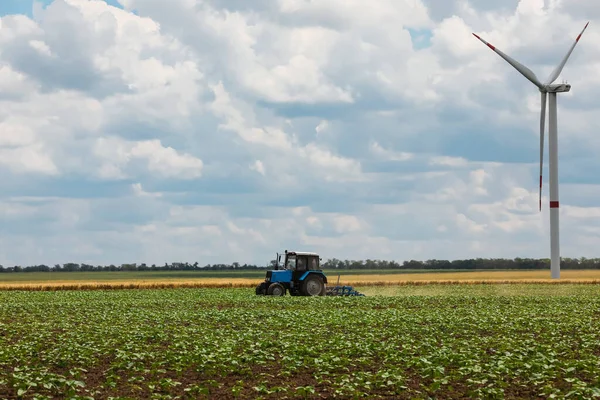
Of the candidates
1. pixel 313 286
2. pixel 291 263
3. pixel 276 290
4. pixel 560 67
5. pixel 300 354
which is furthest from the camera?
pixel 560 67

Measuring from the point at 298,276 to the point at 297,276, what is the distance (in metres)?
0.07

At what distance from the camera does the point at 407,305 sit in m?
43.8

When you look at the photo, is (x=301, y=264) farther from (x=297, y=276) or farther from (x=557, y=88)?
(x=557, y=88)

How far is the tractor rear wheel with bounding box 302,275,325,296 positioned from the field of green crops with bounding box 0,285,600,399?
1125 centimetres

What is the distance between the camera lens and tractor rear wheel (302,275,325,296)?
48.0 meters

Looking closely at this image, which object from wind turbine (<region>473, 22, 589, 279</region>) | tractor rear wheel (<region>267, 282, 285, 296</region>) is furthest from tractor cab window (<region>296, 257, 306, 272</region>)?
wind turbine (<region>473, 22, 589, 279</region>)

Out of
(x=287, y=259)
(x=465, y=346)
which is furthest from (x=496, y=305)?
(x=465, y=346)

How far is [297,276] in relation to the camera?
48.3 meters

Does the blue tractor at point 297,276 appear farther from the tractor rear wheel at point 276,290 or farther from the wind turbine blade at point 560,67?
the wind turbine blade at point 560,67

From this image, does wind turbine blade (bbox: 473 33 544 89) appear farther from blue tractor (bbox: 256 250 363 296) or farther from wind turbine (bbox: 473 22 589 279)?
blue tractor (bbox: 256 250 363 296)

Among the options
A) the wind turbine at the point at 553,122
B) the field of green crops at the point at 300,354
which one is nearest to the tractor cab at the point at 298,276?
the field of green crops at the point at 300,354

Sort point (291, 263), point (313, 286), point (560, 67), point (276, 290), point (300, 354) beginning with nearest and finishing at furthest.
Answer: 1. point (300, 354)
2. point (276, 290)
3. point (313, 286)
4. point (291, 263)
5. point (560, 67)

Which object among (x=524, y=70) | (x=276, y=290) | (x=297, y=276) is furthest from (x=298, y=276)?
(x=524, y=70)

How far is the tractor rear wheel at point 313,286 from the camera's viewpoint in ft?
157
